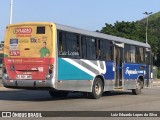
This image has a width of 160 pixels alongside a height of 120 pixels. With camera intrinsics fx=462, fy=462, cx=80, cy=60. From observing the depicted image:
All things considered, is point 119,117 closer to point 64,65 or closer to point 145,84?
point 64,65

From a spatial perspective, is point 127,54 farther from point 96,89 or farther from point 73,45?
point 73,45

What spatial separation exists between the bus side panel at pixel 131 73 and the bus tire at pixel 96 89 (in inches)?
121

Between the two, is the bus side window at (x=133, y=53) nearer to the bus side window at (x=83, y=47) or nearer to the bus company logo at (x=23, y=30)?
the bus side window at (x=83, y=47)

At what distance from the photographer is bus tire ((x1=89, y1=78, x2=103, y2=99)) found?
20191mm

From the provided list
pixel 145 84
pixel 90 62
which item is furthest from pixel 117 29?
pixel 90 62

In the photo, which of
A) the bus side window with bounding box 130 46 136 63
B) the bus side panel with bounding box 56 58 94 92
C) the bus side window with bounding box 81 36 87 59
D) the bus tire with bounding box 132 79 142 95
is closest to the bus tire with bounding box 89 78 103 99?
the bus side panel with bounding box 56 58 94 92

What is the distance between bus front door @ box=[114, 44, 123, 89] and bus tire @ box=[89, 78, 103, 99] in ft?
6.65

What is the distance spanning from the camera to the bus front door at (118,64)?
22781 millimetres

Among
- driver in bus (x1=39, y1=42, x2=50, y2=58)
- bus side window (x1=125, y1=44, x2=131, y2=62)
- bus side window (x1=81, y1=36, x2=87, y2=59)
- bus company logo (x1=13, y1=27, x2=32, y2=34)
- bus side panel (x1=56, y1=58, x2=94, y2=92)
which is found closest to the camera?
driver in bus (x1=39, y1=42, x2=50, y2=58)

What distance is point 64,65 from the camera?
18.1 meters

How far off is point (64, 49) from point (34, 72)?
4.99 feet

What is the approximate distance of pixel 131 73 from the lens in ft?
80.2

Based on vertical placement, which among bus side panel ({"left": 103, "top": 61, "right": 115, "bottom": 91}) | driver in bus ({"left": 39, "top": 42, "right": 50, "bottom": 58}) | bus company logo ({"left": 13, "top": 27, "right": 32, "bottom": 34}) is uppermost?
bus company logo ({"left": 13, "top": 27, "right": 32, "bottom": 34})

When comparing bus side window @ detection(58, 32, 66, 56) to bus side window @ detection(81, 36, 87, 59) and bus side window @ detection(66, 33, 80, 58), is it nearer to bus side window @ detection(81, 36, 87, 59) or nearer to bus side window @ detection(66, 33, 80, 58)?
bus side window @ detection(66, 33, 80, 58)
